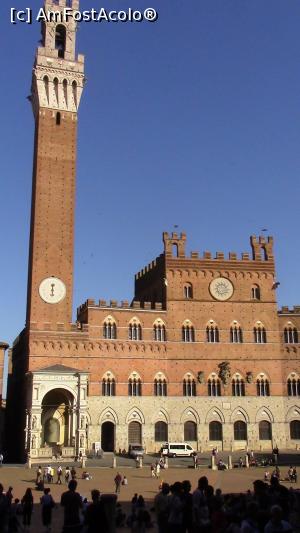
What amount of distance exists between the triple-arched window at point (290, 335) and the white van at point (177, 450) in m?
14.5

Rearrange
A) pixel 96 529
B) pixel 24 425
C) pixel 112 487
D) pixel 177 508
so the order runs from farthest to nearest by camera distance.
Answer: pixel 24 425
pixel 112 487
pixel 177 508
pixel 96 529

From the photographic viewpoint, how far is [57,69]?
5506cm

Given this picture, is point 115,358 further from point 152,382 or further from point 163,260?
point 163,260

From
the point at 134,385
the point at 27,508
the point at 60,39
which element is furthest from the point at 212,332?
the point at 27,508

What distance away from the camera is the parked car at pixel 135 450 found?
45.6 metres

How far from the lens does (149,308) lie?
53688mm


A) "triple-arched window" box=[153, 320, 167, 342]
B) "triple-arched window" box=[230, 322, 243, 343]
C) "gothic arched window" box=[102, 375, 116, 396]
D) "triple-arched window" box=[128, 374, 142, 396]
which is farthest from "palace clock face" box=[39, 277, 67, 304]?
"triple-arched window" box=[230, 322, 243, 343]

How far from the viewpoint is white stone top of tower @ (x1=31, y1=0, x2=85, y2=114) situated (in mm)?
54625

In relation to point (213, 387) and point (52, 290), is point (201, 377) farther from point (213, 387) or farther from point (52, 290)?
point (52, 290)

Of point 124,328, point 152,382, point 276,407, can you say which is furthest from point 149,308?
point 276,407

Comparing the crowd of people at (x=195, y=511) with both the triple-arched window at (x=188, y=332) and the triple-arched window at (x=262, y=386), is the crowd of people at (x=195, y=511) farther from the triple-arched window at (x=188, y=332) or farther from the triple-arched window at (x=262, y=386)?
the triple-arched window at (x=262, y=386)

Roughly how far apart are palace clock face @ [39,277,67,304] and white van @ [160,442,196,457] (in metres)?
15.1

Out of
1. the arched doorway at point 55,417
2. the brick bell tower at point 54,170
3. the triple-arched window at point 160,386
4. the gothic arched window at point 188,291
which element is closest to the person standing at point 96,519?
the arched doorway at point 55,417

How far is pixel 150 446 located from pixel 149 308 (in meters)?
12.0
